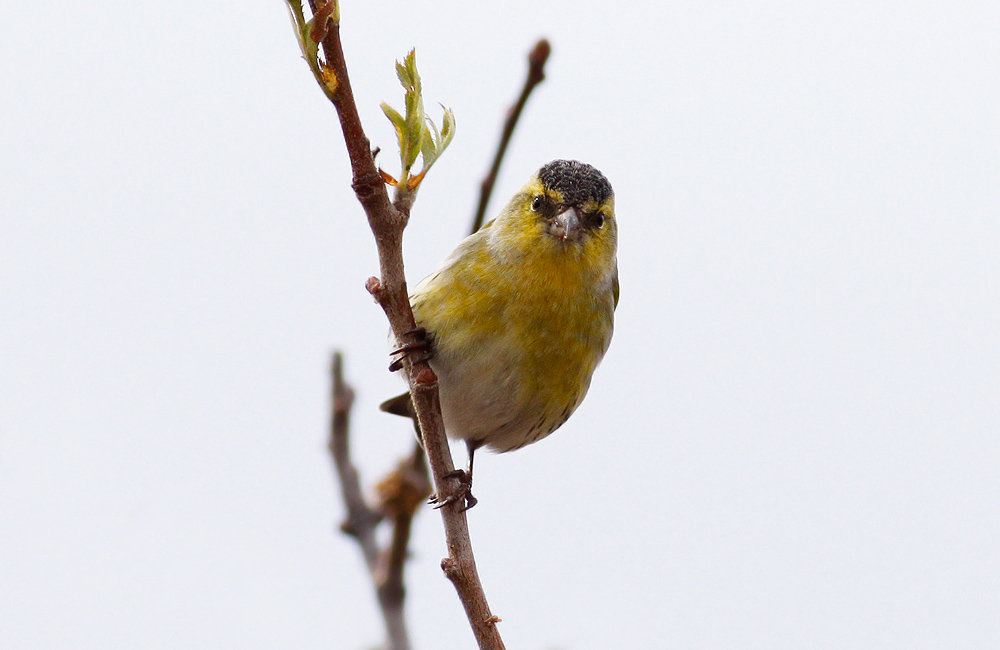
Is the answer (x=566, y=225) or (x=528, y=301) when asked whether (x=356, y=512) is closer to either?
(x=528, y=301)

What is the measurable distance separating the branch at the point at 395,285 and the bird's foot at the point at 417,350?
0.37 feet

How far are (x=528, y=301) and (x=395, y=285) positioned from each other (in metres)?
1.75

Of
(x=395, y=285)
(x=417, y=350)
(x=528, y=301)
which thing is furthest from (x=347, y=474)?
(x=528, y=301)

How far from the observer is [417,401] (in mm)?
2988

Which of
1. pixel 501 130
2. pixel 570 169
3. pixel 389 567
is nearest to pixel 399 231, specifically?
pixel 501 130

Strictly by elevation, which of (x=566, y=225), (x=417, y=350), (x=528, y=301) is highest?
(x=566, y=225)

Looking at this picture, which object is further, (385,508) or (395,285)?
(385,508)

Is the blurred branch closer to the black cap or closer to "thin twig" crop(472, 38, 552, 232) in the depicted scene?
"thin twig" crop(472, 38, 552, 232)

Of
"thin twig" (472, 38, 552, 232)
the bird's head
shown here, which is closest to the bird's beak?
the bird's head

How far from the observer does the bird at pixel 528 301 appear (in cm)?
441

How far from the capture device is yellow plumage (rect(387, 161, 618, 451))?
4414 mm

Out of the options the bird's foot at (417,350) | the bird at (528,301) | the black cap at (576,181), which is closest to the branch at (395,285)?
the bird's foot at (417,350)

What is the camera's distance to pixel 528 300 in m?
4.42

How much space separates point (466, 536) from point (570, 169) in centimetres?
217
